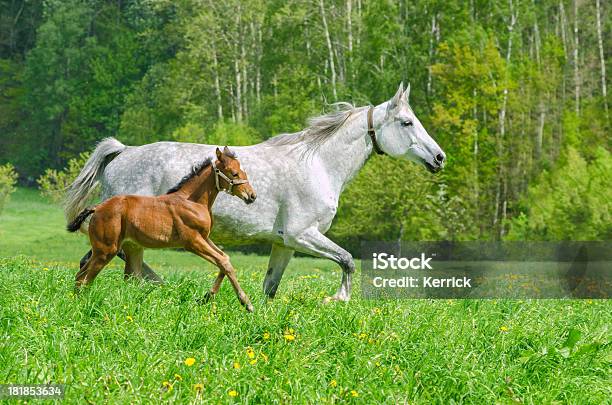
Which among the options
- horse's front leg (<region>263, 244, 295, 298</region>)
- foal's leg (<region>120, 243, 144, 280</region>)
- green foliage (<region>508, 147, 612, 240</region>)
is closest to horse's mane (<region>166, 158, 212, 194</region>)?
foal's leg (<region>120, 243, 144, 280</region>)

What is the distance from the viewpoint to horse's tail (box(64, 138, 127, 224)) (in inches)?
411

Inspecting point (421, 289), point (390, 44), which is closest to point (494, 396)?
point (421, 289)

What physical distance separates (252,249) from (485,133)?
14.1 m

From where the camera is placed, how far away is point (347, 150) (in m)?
10.8

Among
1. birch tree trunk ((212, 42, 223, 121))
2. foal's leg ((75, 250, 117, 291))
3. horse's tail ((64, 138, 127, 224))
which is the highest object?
horse's tail ((64, 138, 127, 224))

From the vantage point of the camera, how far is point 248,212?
10141 mm

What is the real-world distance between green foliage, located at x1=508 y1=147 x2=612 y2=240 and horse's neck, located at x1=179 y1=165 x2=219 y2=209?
2321 cm

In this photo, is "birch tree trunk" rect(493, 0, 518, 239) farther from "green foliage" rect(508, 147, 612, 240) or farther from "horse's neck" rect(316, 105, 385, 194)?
"horse's neck" rect(316, 105, 385, 194)

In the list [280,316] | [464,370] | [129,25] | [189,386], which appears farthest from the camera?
[129,25]

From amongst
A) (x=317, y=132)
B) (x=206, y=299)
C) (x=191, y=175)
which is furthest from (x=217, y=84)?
(x=206, y=299)

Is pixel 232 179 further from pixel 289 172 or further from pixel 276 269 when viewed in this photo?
pixel 276 269

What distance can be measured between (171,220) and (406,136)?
129 inches

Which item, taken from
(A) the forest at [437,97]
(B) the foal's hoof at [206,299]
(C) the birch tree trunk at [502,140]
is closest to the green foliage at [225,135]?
(A) the forest at [437,97]

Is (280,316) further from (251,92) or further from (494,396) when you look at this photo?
(251,92)
